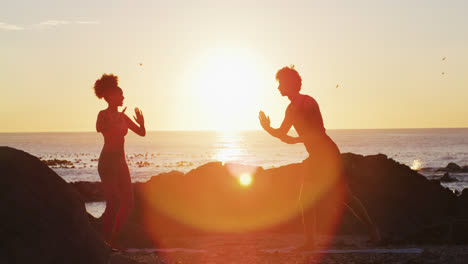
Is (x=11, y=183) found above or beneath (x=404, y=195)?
above

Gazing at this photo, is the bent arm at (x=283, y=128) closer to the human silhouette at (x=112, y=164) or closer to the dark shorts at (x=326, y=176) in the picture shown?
the dark shorts at (x=326, y=176)

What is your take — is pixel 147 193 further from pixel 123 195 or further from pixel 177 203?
pixel 123 195

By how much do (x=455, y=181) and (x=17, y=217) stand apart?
38937 mm

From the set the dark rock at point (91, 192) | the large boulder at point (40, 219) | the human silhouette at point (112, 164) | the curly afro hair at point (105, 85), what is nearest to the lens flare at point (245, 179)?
the human silhouette at point (112, 164)

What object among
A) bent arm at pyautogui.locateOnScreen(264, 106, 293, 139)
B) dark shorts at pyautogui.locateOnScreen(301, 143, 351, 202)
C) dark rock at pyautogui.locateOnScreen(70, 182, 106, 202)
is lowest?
dark rock at pyautogui.locateOnScreen(70, 182, 106, 202)

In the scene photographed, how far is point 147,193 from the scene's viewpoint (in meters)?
13.8

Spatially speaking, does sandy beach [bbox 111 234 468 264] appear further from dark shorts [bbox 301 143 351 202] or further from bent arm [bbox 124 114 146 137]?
bent arm [bbox 124 114 146 137]

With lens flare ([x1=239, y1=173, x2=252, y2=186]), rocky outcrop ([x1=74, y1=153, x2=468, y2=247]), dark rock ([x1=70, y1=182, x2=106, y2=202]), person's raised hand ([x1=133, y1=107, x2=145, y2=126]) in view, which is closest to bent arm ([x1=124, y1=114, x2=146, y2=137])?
person's raised hand ([x1=133, y1=107, x2=145, y2=126])

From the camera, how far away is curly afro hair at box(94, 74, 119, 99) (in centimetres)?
779

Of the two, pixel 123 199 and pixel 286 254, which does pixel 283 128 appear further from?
pixel 123 199

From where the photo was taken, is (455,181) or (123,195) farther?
(455,181)

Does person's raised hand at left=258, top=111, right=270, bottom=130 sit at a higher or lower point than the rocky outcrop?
higher

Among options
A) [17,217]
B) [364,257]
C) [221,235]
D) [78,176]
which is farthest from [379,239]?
[78,176]

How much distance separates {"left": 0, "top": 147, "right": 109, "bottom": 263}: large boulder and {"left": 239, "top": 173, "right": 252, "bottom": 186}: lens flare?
23.4 feet
